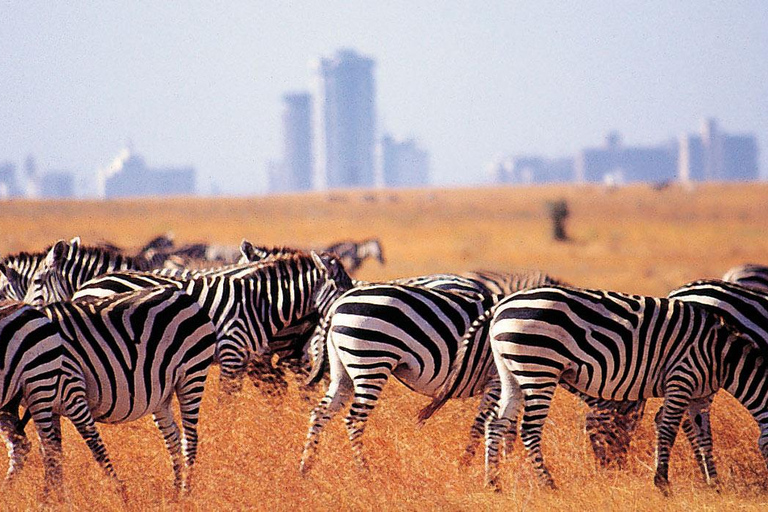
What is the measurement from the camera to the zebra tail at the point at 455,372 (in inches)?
271

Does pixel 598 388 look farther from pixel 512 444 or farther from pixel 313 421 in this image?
pixel 313 421

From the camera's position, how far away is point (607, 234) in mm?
42656

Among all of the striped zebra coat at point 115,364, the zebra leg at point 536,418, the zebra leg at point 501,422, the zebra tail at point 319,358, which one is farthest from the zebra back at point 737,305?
the striped zebra coat at point 115,364

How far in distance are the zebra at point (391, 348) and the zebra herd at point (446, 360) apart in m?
0.01

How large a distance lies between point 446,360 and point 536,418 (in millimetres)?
844

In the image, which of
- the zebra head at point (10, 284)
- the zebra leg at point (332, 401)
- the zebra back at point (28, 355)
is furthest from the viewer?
the zebra head at point (10, 284)

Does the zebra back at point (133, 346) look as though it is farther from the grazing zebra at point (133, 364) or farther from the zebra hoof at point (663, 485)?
the zebra hoof at point (663, 485)

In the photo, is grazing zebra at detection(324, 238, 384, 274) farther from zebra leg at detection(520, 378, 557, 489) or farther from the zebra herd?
zebra leg at detection(520, 378, 557, 489)

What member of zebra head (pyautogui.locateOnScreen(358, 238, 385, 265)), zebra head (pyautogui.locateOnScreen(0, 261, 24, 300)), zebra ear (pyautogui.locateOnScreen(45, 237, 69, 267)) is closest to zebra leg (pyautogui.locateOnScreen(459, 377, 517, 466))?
zebra ear (pyautogui.locateOnScreen(45, 237, 69, 267))

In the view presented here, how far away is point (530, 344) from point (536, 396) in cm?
36

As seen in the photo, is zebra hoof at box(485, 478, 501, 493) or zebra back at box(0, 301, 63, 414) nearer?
zebra back at box(0, 301, 63, 414)

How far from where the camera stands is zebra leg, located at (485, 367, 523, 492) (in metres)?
6.61

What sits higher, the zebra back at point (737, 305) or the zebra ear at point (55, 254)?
the zebra ear at point (55, 254)

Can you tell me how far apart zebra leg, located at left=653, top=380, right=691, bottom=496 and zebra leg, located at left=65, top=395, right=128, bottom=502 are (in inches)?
136
